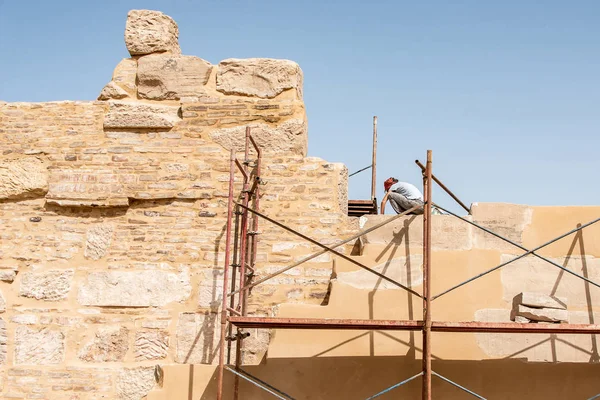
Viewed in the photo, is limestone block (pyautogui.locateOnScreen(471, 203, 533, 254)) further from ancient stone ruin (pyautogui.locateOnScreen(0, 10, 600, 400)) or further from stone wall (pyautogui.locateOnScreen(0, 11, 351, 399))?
stone wall (pyautogui.locateOnScreen(0, 11, 351, 399))

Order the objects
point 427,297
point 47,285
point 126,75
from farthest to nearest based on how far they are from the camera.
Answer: point 126,75 < point 47,285 < point 427,297

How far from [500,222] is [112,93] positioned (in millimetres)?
3583

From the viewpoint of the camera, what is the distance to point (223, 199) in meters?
6.78

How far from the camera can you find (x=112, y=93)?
23.7 feet

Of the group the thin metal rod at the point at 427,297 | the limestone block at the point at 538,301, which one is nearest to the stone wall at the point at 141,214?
the thin metal rod at the point at 427,297

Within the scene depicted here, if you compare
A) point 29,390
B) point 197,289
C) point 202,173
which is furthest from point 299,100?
point 29,390

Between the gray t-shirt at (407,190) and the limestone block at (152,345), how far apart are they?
7.45 feet

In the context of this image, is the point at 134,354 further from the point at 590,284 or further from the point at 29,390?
the point at 590,284

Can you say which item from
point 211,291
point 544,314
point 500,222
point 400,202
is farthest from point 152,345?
point 544,314

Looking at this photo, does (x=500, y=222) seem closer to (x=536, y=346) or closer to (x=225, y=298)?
(x=536, y=346)

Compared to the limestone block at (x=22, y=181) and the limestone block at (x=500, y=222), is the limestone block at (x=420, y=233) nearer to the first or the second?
the limestone block at (x=500, y=222)

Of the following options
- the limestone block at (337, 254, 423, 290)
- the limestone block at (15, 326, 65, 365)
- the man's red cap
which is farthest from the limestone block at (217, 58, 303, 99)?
the limestone block at (15, 326, 65, 365)

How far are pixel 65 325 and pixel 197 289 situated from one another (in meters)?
1.14

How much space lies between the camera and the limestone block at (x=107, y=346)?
6504mm
